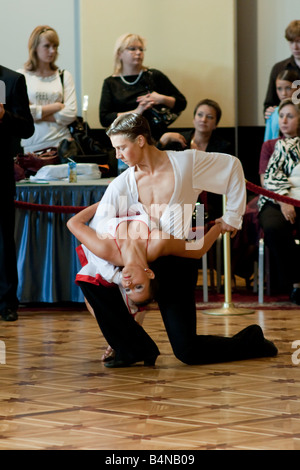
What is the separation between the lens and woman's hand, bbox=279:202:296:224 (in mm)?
5852

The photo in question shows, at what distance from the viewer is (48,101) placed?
6684 mm

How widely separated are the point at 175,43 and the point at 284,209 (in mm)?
2590

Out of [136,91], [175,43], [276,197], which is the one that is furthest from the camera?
[175,43]

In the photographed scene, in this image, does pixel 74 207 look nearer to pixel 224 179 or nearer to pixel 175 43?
pixel 224 179

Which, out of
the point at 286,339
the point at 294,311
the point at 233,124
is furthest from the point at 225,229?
the point at 233,124

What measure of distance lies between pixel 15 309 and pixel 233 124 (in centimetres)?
331

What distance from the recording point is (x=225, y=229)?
393 cm

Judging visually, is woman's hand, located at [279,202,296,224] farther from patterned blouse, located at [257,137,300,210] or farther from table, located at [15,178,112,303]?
table, located at [15,178,112,303]

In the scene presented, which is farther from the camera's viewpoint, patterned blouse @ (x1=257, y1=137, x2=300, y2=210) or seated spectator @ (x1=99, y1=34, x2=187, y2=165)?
seated spectator @ (x1=99, y1=34, x2=187, y2=165)

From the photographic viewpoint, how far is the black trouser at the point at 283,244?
5.84 meters

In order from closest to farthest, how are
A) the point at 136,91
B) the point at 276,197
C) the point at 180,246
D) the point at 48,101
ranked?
1. the point at 180,246
2. the point at 276,197
3. the point at 48,101
4. the point at 136,91

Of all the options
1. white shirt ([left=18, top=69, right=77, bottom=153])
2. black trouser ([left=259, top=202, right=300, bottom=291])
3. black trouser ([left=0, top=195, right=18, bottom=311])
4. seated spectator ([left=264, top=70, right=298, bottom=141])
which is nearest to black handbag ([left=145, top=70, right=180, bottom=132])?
white shirt ([left=18, top=69, right=77, bottom=153])

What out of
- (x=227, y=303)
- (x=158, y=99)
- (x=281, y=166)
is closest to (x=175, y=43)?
(x=158, y=99)

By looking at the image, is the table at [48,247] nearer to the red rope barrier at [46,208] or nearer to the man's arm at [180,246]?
the red rope barrier at [46,208]
